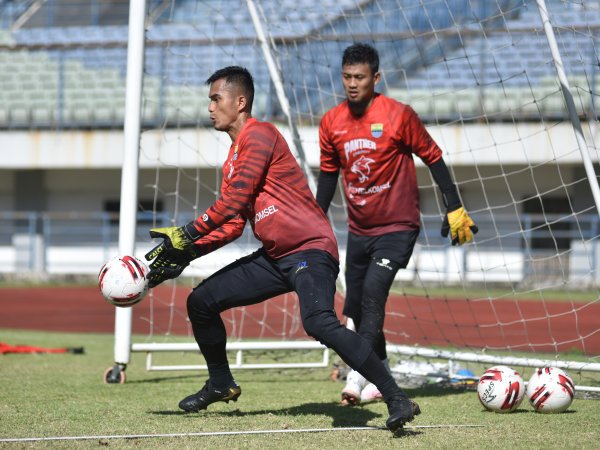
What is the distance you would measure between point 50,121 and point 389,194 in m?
17.5

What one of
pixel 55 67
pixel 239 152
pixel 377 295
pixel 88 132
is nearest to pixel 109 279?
pixel 239 152

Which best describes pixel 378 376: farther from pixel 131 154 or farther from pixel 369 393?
pixel 131 154

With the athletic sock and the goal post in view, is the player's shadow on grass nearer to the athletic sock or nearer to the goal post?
the athletic sock

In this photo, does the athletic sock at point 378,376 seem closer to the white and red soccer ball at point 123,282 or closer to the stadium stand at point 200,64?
the white and red soccer ball at point 123,282

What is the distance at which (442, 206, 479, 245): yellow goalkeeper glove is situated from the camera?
6.34 m

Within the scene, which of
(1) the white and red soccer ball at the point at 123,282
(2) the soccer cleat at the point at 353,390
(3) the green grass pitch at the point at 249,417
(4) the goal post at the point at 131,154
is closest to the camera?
(3) the green grass pitch at the point at 249,417

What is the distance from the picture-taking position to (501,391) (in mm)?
5930

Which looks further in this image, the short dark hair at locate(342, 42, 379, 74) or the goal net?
the goal net

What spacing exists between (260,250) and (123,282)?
0.85 metres

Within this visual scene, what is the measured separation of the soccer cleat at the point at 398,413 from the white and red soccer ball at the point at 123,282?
5.33ft

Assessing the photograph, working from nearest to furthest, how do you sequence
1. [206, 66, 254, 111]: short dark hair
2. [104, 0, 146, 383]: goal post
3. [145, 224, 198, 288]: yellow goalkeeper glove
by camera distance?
[145, 224, 198, 288]: yellow goalkeeper glove
[206, 66, 254, 111]: short dark hair
[104, 0, 146, 383]: goal post

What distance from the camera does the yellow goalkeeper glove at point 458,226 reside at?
634 centimetres

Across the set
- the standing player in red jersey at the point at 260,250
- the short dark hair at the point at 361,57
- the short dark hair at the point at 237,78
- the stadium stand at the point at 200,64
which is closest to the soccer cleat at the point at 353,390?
the standing player in red jersey at the point at 260,250

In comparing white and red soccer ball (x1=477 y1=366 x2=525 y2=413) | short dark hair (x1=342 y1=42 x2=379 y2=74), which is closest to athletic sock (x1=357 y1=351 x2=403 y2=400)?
white and red soccer ball (x1=477 y1=366 x2=525 y2=413)
